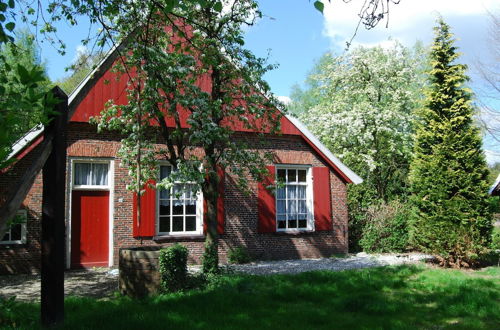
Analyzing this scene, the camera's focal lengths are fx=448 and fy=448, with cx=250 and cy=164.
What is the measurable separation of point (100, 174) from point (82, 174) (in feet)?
1.48

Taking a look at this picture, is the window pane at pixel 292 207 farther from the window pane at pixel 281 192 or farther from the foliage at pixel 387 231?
the foliage at pixel 387 231

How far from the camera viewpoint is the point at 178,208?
12.6 meters

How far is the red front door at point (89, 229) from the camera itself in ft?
37.9

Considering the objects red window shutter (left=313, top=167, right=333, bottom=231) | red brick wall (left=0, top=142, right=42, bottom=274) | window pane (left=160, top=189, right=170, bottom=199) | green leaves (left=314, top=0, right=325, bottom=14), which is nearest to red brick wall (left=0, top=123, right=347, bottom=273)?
red brick wall (left=0, top=142, right=42, bottom=274)

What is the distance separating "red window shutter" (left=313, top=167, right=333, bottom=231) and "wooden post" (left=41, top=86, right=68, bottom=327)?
11.0 metres

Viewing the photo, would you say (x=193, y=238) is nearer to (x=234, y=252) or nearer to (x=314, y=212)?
(x=234, y=252)

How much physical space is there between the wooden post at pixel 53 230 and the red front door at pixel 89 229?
310 inches

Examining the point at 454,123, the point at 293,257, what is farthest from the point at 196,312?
the point at 454,123

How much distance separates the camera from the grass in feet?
17.5

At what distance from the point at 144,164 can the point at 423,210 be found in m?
7.72

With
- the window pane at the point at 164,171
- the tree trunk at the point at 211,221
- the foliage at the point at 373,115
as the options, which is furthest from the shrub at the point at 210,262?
the foliage at the point at 373,115

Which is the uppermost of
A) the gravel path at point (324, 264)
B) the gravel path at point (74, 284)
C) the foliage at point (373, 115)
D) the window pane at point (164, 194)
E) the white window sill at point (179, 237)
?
the foliage at point (373, 115)

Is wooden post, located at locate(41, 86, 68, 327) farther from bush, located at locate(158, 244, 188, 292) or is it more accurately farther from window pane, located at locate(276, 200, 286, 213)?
window pane, located at locate(276, 200, 286, 213)

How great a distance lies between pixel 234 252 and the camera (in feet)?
42.3
